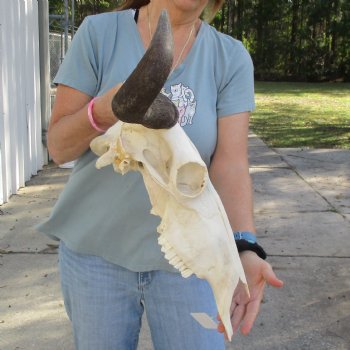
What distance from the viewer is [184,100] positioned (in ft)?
5.93

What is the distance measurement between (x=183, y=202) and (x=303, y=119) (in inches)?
508

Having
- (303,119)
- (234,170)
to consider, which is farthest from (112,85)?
(303,119)

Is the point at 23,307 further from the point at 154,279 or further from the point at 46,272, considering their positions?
the point at 154,279

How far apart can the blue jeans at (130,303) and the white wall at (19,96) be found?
4070 millimetres

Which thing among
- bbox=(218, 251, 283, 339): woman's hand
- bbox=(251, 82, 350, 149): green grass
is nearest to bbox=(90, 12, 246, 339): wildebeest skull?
bbox=(218, 251, 283, 339): woman's hand

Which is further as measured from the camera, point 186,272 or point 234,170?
point 234,170

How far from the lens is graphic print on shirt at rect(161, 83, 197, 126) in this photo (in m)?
1.80

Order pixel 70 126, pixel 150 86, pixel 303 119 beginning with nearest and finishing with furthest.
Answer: pixel 150 86, pixel 70 126, pixel 303 119

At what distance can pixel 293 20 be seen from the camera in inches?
1219

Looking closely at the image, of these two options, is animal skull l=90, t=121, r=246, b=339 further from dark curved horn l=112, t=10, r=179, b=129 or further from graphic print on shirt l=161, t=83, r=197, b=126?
graphic print on shirt l=161, t=83, r=197, b=126

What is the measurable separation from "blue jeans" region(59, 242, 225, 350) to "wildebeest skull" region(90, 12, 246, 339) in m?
0.39

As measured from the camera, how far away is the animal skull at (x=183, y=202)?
1.38 meters

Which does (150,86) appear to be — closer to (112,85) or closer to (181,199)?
(181,199)

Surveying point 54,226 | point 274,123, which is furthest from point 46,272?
point 274,123
